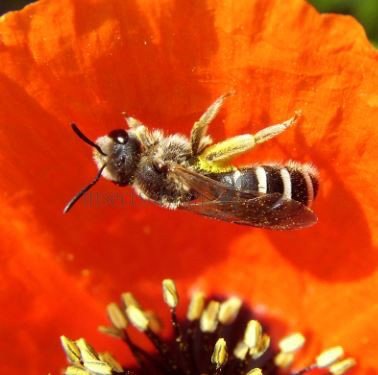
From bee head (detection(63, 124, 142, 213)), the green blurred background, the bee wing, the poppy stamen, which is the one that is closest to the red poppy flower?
the poppy stamen

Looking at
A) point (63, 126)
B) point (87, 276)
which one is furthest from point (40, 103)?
point (87, 276)

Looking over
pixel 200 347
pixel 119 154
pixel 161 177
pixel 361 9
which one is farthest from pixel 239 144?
pixel 361 9

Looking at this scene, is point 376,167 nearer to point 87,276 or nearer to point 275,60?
point 275,60

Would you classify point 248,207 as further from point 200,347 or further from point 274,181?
point 200,347

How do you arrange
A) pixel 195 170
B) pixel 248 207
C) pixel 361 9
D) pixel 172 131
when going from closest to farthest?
pixel 248 207
pixel 195 170
pixel 172 131
pixel 361 9

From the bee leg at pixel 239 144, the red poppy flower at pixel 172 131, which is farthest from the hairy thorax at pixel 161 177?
the red poppy flower at pixel 172 131

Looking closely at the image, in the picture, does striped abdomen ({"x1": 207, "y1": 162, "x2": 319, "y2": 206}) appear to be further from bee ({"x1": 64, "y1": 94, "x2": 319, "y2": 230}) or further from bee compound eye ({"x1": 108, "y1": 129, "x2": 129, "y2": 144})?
bee compound eye ({"x1": 108, "y1": 129, "x2": 129, "y2": 144})

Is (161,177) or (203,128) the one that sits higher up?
(203,128)
